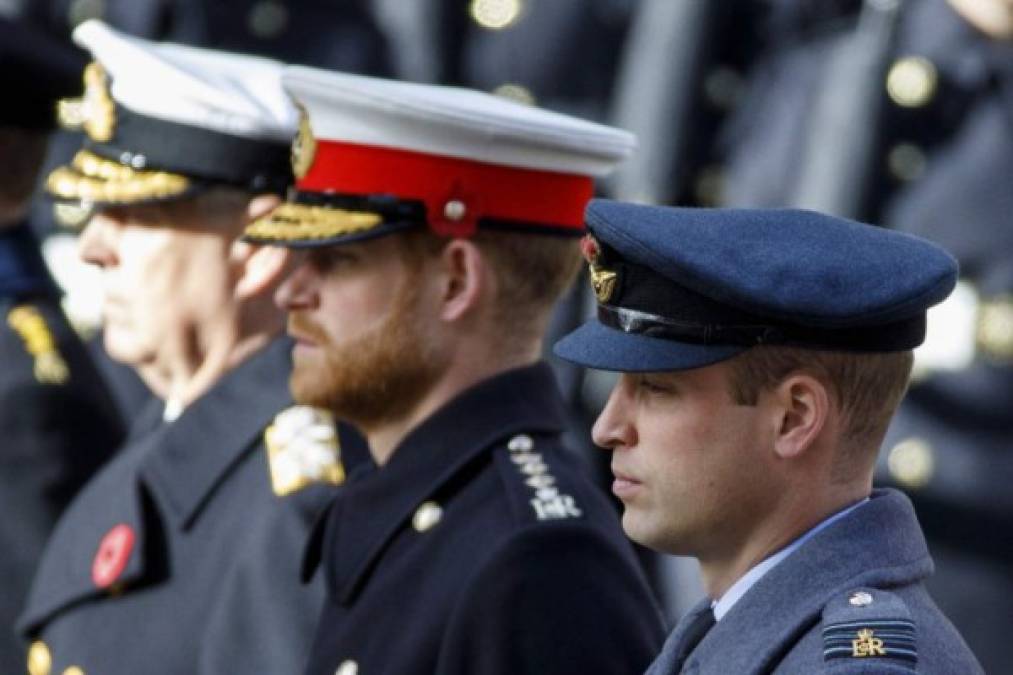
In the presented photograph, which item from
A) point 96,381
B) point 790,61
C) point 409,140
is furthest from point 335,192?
point 790,61

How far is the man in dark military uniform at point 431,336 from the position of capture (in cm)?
377

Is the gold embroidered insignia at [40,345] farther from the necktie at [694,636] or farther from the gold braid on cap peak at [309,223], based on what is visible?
the necktie at [694,636]

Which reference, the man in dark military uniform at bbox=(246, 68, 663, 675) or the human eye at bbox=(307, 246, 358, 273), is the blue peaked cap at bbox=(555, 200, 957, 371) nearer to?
the man in dark military uniform at bbox=(246, 68, 663, 675)

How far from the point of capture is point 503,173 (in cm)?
407

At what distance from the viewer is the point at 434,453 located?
3.92m

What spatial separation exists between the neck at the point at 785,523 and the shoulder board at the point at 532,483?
2.15 feet

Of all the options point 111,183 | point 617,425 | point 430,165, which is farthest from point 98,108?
point 617,425

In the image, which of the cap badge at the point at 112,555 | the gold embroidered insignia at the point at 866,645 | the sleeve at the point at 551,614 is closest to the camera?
the gold embroidered insignia at the point at 866,645

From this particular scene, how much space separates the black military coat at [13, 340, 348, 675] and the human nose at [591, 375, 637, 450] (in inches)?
45.1

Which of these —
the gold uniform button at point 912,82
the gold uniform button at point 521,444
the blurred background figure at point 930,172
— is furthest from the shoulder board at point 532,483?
the gold uniform button at point 912,82

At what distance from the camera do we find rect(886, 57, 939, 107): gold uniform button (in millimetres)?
5465

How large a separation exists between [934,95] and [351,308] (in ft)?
6.06

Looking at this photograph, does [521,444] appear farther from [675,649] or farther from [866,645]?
[866,645]

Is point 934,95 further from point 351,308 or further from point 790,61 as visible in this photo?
point 351,308
